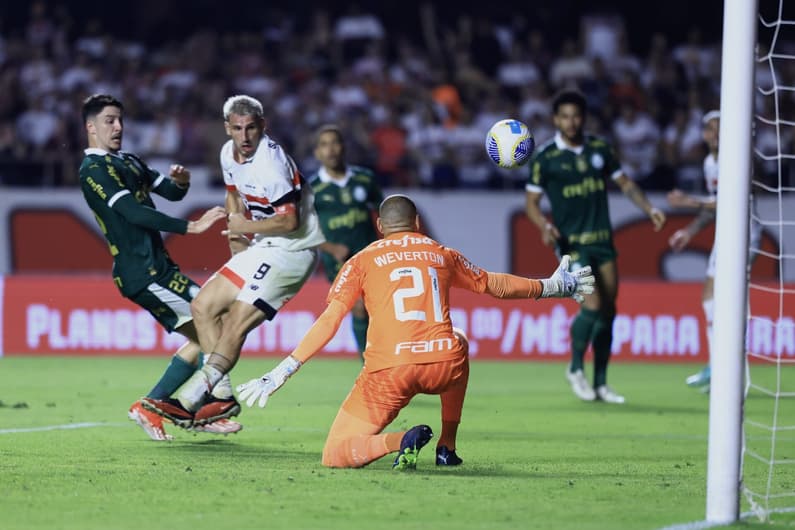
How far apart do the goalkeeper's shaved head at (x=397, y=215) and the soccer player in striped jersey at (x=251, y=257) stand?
1249 millimetres

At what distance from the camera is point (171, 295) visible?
28.3 ft

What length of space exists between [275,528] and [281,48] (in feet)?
54.9

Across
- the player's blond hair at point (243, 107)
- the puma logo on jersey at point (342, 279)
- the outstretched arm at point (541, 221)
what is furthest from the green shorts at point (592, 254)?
the puma logo on jersey at point (342, 279)

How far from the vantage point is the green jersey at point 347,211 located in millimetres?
12555

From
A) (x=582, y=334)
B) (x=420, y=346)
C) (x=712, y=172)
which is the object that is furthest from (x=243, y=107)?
(x=712, y=172)

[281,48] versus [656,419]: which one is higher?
[281,48]

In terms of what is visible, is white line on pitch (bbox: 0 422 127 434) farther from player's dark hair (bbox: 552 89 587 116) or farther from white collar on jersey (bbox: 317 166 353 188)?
player's dark hair (bbox: 552 89 587 116)

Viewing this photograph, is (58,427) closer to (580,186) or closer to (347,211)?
(347,211)

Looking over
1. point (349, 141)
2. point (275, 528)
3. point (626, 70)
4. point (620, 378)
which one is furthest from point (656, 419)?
point (626, 70)

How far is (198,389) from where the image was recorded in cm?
813

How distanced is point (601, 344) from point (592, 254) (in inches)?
30.1

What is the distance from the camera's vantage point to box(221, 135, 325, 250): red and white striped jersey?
846 centimetres

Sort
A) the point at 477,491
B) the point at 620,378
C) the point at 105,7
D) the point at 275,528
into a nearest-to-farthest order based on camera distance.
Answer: the point at 275,528
the point at 477,491
the point at 620,378
the point at 105,7

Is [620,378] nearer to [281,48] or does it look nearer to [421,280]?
[421,280]
